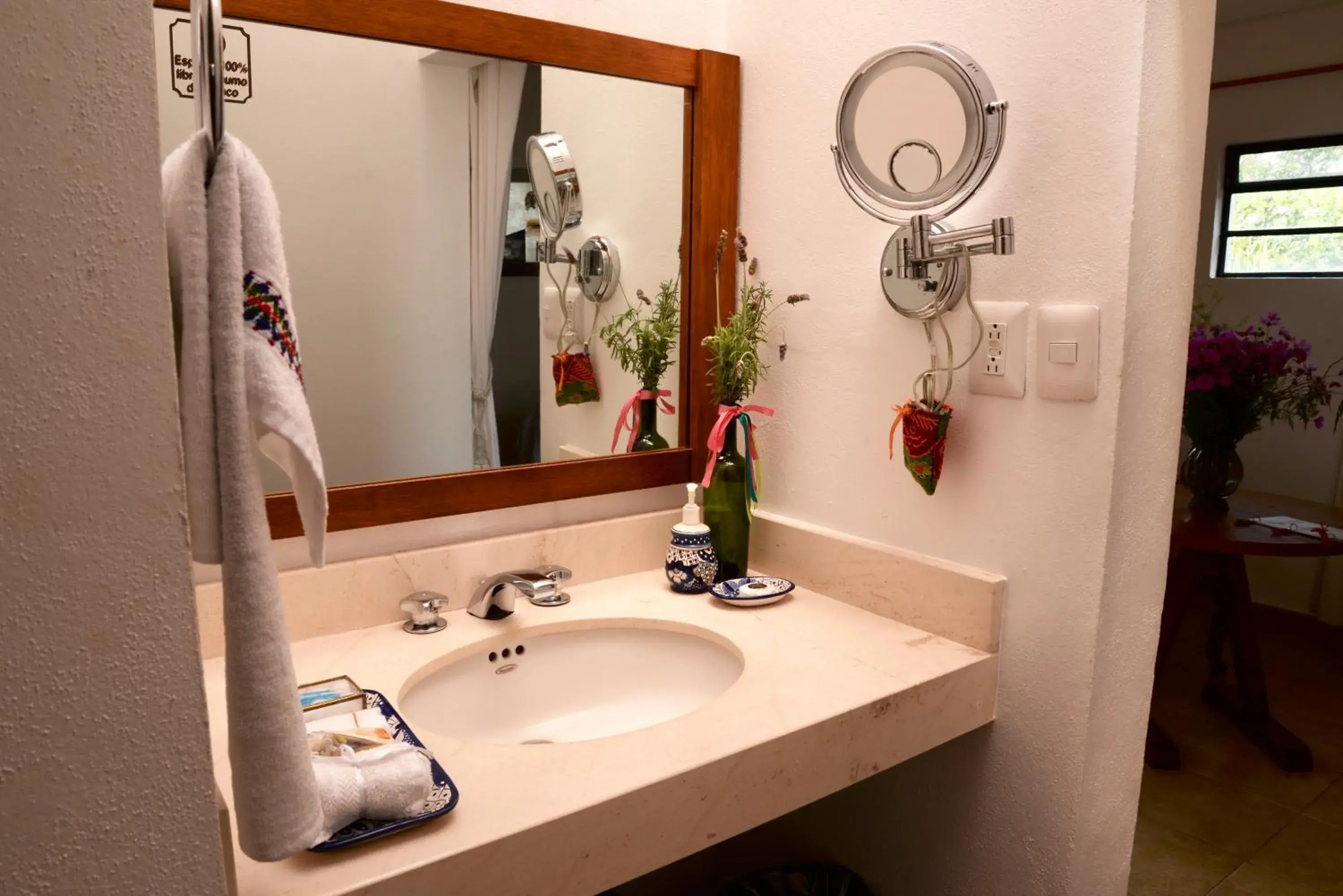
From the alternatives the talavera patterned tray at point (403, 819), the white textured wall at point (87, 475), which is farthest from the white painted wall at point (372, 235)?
the white textured wall at point (87, 475)

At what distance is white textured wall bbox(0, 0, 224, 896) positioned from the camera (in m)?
0.45

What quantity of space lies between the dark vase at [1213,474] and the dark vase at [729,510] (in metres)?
1.83

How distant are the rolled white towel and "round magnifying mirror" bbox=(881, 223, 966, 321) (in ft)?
2.66

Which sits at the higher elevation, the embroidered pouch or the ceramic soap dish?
the embroidered pouch

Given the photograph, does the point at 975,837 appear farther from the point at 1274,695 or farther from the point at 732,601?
the point at 1274,695

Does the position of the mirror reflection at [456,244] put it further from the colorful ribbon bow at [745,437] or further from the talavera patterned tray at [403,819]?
the talavera patterned tray at [403,819]

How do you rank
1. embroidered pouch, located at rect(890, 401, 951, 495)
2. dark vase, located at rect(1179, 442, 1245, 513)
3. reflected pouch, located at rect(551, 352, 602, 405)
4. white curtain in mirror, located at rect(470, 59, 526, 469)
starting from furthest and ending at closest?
dark vase, located at rect(1179, 442, 1245, 513) → reflected pouch, located at rect(551, 352, 602, 405) → white curtain in mirror, located at rect(470, 59, 526, 469) → embroidered pouch, located at rect(890, 401, 951, 495)

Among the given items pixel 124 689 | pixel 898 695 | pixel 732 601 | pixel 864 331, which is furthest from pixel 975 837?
pixel 124 689

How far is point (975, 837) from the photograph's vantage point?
124 cm

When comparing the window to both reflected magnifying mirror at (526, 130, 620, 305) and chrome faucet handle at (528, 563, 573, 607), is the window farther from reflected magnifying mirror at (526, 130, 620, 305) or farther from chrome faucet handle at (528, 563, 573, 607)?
chrome faucet handle at (528, 563, 573, 607)

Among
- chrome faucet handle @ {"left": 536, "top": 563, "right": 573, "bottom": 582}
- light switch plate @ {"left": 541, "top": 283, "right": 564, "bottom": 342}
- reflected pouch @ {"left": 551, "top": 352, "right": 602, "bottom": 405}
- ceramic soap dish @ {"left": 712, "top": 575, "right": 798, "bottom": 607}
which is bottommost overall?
ceramic soap dish @ {"left": 712, "top": 575, "right": 798, "bottom": 607}

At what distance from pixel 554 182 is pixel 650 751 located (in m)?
0.84

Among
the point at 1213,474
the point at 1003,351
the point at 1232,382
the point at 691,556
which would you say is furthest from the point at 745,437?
the point at 1213,474

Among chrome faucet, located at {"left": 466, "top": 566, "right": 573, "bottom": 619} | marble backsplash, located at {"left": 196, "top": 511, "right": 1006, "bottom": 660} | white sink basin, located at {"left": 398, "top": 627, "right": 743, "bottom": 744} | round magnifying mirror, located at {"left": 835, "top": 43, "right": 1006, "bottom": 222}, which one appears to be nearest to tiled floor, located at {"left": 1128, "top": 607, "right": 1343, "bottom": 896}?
marble backsplash, located at {"left": 196, "top": 511, "right": 1006, "bottom": 660}
